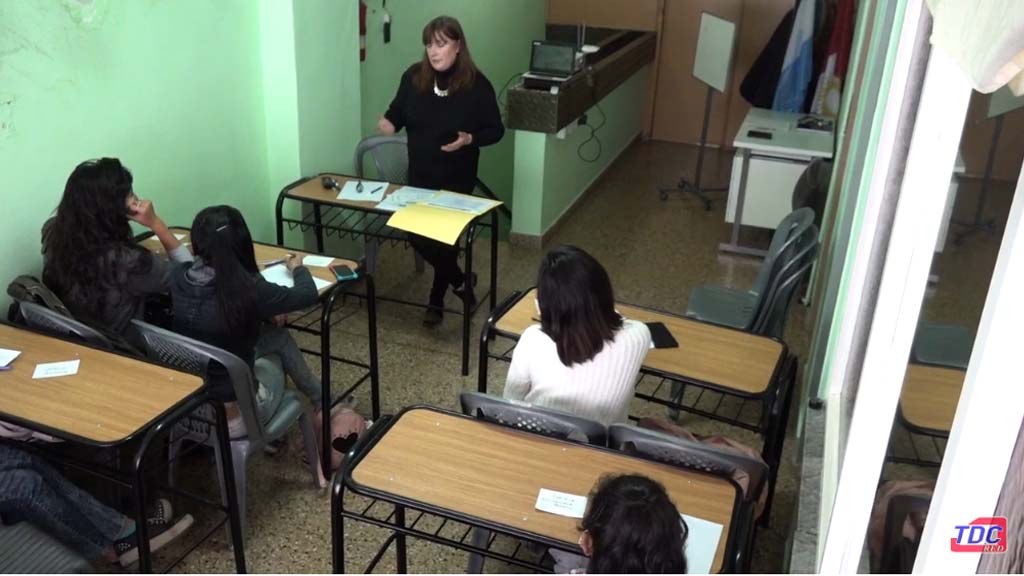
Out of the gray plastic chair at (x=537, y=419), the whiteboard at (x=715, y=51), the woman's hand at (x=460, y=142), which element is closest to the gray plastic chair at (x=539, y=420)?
the gray plastic chair at (x=537, y=419)

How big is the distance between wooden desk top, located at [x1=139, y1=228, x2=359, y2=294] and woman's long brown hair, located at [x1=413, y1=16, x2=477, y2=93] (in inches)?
46.3

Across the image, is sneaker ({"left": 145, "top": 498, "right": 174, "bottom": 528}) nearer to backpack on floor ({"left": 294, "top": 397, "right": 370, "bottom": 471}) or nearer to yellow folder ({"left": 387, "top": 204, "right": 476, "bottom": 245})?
backpack on floor ({"left": 294, "top": 397, "right": 370, "bottom": 471})

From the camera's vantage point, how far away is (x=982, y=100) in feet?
4.86

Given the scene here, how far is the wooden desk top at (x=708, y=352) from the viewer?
8.78ft

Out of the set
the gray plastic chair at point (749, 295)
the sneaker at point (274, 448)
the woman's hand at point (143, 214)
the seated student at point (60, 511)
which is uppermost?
the woman's hand at point (143, 214)

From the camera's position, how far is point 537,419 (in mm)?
2297

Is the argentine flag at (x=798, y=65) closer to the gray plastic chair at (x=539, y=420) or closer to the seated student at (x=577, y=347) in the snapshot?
the seated student at (x=577, y=347)

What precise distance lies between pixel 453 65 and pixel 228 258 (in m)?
1.76

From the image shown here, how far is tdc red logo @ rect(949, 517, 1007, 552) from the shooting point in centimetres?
106

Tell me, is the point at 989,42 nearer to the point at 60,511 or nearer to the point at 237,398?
the point at 237,398

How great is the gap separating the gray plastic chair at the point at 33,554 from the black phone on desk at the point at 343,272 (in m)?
1.29

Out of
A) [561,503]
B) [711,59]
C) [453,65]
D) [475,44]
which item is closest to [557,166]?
[475,44]

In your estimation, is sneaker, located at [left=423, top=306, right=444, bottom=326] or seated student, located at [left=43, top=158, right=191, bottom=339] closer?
seated student, located at [left=43, top=158, right=191, bottom=339]

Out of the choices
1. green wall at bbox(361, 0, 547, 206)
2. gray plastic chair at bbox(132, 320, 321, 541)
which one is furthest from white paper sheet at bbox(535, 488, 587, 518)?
green wall at bbox(361, 0, 547, 206)
